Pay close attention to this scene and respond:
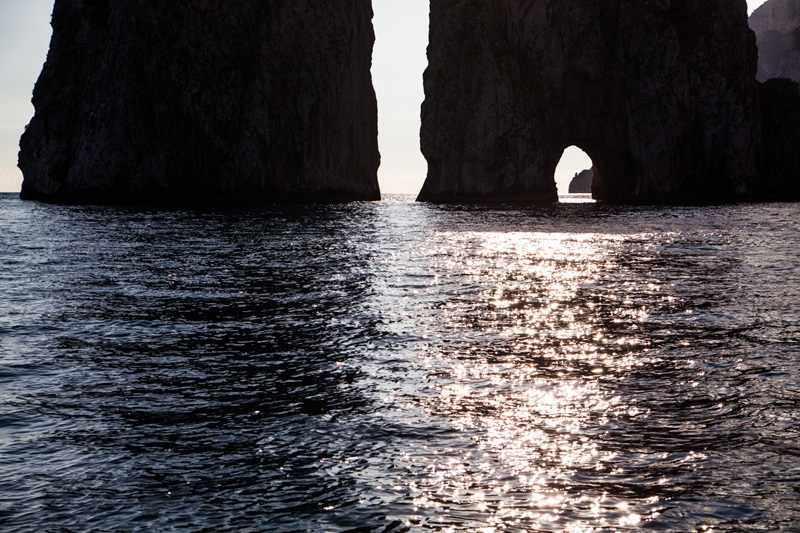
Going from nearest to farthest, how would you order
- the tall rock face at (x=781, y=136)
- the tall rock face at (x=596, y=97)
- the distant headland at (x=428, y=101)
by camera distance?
the distant headland at (x=428, y=101) → the tall rock face at (x=596, y=97) → the tall rock face at (x=781, y=136)

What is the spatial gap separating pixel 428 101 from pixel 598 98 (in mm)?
26823

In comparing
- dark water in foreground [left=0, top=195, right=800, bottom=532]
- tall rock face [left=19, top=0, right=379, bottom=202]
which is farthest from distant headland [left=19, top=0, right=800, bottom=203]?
dark water in foreground [left=0, top=195, right=800, bottom=532]

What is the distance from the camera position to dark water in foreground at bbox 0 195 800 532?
6.44 meters

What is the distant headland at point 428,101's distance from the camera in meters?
96.8

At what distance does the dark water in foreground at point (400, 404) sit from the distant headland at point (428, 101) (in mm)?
80239

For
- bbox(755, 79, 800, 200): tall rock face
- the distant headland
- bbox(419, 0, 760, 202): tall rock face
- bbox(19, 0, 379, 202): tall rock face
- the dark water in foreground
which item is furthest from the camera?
bbox(755, 79, 800, 200): tall rock face

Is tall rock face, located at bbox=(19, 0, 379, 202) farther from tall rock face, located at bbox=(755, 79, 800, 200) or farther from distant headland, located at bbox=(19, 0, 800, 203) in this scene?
tall rock face, located at bbox=(755, 79, 800, 200)

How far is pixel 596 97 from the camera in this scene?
110m

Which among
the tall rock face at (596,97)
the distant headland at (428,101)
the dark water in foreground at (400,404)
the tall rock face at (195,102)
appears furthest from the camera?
the tall rock face at (596,97)

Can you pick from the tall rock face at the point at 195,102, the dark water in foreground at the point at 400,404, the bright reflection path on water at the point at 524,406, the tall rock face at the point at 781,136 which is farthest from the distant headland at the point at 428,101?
the bright reflection path on water at the point at 524,406

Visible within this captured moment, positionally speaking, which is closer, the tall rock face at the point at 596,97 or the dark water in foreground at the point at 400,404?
the dark water in foreground at the point at 400,404

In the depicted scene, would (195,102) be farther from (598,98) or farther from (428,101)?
(598,98)

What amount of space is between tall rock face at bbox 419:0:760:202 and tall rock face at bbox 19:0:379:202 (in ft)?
56.9

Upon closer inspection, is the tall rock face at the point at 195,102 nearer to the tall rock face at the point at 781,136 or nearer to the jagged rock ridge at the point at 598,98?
the jagged rock ridge at the point at 598,98
